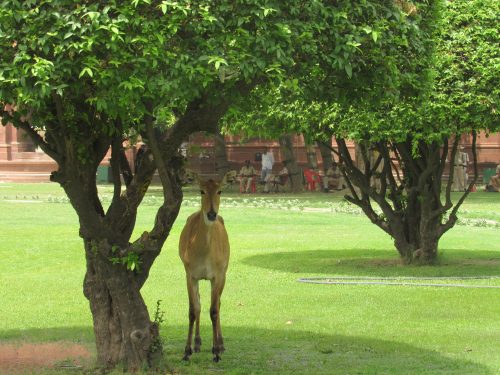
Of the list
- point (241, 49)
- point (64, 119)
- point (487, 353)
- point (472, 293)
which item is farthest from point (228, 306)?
point (241, 49)

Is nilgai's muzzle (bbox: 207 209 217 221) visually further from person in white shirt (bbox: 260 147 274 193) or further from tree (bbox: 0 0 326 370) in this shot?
person in white shirt (bbox: 260 147 274 193)

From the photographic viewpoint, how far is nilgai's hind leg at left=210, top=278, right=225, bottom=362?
11490 mm

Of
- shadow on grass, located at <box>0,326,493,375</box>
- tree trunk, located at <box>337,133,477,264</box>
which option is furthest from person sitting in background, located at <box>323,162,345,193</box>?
shadow on grass, located at <box>0,326,493,375</box>

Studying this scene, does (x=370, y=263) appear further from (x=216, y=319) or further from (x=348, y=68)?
(x=348, y=68)

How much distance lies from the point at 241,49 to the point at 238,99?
966mm

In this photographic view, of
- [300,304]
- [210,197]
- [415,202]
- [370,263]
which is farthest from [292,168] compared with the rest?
[210,197]

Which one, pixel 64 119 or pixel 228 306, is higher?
pixel 64 119

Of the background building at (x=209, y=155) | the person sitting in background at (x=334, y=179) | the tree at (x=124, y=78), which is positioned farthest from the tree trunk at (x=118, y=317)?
the background building at (x=209, y=155)

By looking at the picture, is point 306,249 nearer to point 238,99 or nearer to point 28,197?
point 238,99

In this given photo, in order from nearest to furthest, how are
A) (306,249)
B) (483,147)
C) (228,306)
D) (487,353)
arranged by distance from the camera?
(487,353)
(228,306)
(306,249)
(483,147)

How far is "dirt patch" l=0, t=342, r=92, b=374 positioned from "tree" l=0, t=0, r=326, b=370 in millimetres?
736

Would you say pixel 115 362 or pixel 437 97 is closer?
pixel 115 362

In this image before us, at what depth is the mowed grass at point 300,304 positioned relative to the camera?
11.6 metres

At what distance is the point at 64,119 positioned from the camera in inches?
403
